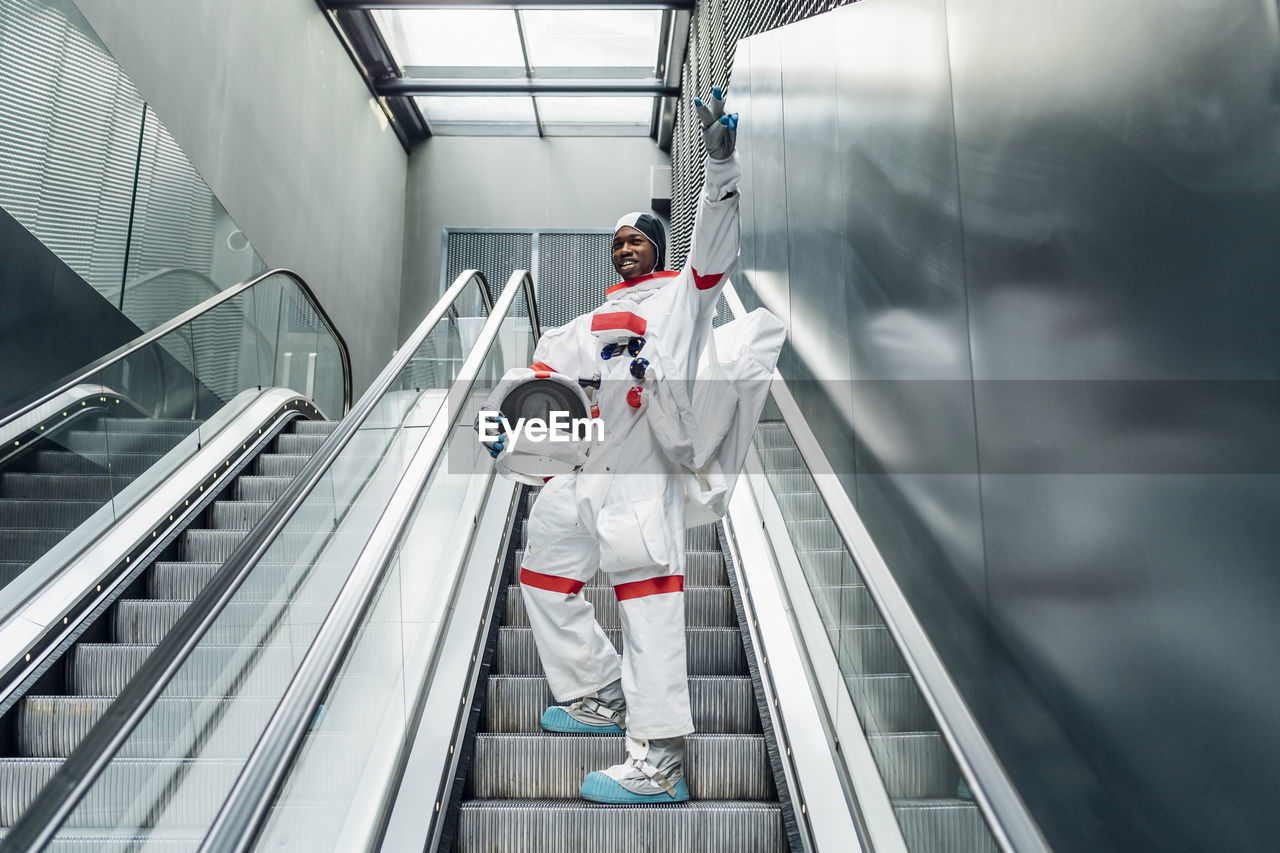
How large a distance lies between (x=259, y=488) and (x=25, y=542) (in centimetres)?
163

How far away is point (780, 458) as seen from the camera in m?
3.90

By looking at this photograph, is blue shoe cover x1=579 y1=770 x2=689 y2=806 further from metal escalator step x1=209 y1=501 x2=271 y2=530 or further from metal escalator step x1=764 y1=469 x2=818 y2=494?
metal escalator step x1=209 y1=501 x2=271 y2=530

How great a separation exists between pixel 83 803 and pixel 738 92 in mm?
6284

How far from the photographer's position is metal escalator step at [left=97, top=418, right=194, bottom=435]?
14.5 ft

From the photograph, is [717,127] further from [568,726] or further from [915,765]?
[568,726]

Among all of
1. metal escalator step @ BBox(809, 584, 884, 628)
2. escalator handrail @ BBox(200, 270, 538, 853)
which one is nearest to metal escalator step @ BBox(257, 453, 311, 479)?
escalator handrail @ BBox(200, 270, 538, 853)

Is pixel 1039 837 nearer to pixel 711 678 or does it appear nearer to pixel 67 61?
pixel 711 678

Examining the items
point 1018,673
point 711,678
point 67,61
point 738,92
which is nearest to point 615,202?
point 738,92

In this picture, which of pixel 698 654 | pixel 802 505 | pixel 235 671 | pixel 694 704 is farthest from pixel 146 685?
pixel 698 654

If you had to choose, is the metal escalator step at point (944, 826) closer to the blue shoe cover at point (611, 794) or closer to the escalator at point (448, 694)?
the escalator at point (448, 694)

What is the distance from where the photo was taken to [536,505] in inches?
121

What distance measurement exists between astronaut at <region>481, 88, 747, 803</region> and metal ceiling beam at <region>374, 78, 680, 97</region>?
31.7 feet

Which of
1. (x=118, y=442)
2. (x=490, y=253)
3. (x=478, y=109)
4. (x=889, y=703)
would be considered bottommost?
(x=889, y=703)

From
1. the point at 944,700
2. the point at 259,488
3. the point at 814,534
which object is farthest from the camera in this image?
the point at 259,488
